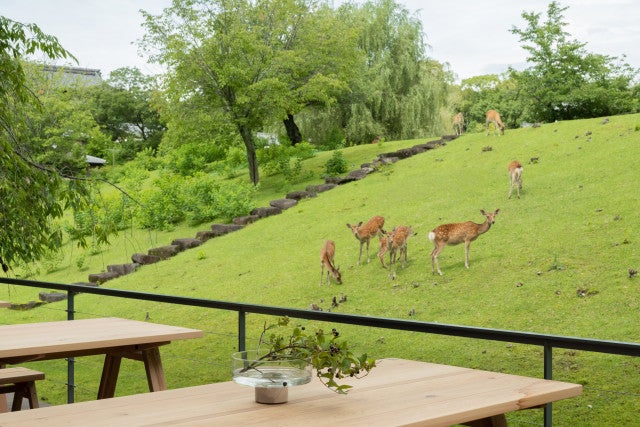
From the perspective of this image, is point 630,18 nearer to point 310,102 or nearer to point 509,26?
point 509,26

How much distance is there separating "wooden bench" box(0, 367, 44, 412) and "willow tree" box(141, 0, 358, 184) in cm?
1615

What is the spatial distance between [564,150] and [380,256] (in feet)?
21.0

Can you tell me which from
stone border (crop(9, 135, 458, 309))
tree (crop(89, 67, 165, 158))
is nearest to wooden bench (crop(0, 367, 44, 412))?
stone border (crop(9, 135, 458, 309))

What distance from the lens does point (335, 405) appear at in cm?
249

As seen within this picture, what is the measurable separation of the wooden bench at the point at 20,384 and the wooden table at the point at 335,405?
2.59 meters

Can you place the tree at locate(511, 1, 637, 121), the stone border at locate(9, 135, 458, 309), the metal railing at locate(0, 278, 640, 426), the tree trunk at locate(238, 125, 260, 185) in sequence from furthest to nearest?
1. the tree at locate(511, 1, 637, 121)
2. the tree trunk at locate(238, 125, 260, 185)
3. the stone border at locate(9, 135, 458, 309)
4. the metal railing at locate(0, 278, 640, 426)

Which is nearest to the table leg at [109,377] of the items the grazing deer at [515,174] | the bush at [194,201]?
the grazing deer at [515,174]

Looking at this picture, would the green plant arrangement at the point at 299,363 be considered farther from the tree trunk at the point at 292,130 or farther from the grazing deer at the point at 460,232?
the tree trunk at the point at 292,130

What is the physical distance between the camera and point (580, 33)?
88.1 ft

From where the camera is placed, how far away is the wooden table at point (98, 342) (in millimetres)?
3998

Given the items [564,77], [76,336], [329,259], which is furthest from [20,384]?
[564,77]

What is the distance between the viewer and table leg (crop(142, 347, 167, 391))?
446 cm

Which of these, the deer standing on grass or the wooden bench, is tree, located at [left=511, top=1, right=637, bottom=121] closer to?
the deer standing on grass

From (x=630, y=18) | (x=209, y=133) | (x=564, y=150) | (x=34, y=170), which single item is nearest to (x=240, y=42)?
(x=209, y=133)
